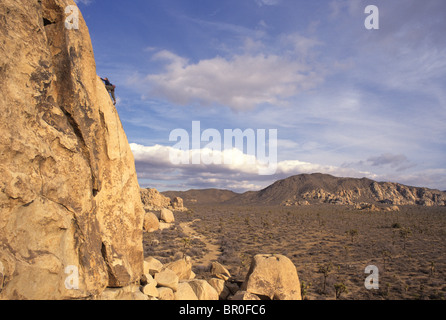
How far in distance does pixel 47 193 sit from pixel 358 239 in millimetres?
30320

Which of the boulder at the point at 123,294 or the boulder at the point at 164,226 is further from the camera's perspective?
the boulder at the point at 164,226

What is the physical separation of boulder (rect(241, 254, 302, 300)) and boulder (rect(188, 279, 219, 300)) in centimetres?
123

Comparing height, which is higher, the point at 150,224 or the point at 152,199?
the point at 152,199

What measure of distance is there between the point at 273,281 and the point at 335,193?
12542cm

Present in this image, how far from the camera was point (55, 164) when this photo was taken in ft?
18.3

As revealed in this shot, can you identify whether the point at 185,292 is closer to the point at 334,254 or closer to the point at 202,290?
the point at 202,290

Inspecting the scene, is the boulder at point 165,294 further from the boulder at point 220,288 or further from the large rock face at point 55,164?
the boulder at point 220,288

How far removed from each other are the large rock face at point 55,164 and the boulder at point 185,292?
2.20m

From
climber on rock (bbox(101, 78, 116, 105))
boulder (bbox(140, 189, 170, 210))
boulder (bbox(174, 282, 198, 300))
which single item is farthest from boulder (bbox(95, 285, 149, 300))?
boulder (bbox(140, 189, 170, 210))

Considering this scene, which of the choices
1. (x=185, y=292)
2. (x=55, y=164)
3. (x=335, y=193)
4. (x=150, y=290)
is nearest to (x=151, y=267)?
(x=185, y=292)

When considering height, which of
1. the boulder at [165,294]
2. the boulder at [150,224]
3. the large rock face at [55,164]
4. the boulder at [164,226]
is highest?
the large rock face at [55,164]

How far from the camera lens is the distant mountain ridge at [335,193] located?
118 metres

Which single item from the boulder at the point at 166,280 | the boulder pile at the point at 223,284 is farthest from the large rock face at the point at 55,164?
the boulder at the point at 166,280

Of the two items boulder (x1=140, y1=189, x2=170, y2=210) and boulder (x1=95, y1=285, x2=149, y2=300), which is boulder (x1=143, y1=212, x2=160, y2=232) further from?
boulder (x1=95, y1=285, x2=149, y2=300)
